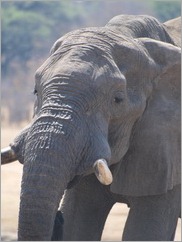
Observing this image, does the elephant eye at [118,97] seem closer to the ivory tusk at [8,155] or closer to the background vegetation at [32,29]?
the ivory tusk at [8,155]

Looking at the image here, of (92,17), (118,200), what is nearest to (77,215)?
(118,200)

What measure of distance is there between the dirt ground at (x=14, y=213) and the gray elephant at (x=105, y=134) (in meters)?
3.56

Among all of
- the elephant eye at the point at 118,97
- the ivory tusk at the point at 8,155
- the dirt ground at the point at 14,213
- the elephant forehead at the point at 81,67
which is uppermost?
the elephant forehead at the point at 81,67

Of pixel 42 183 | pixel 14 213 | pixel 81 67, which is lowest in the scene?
pixel 14 213

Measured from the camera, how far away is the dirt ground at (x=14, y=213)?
35.6 feet

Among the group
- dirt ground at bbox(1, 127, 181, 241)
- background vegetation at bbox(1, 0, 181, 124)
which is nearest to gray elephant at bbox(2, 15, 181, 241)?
dirt ground at bbox(1, 127, 181, 241)

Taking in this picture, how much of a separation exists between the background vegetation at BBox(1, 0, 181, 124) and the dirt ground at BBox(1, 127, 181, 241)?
330 inches

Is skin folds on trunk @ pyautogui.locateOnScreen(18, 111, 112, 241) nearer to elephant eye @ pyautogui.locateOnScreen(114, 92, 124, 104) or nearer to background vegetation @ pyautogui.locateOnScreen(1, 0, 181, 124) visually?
elephant eye @ pyautogui.locateOnScreen(114, 92, 124, 104)

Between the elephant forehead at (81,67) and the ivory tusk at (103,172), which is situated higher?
the elephant forehead at (81,67)

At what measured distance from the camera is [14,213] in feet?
41.4

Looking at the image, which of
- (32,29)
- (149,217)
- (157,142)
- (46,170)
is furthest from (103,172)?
(32,29)

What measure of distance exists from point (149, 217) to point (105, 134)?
74 cm

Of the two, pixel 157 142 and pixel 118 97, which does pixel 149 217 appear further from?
pixel 118 97

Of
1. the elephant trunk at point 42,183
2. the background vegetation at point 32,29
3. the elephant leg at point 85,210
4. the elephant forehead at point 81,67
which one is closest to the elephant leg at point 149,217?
the elephant leg at point 85,210
